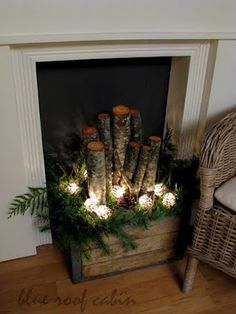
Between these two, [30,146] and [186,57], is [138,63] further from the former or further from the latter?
[30,146]

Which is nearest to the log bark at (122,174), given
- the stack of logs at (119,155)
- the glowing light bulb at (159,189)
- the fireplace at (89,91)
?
the stack of logs at (119,155)

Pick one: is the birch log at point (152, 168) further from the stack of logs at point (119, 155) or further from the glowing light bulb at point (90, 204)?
the glowing light bulb at point (90, 204)

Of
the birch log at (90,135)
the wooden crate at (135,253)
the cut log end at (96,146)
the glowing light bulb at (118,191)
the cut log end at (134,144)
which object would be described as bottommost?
the wooden crate at (135,253)

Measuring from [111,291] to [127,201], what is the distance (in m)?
0.40

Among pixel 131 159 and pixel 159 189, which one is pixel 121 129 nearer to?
pixel 131 159

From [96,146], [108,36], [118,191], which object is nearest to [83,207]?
[118,191]

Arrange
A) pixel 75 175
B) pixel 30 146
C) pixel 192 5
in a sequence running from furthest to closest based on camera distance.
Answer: pixel 75 175
pixel 30 146
pixel 192 5

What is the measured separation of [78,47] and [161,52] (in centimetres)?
35

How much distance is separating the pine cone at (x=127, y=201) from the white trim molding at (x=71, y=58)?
35cm

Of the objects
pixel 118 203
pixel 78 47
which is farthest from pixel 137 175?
pixel 78 47

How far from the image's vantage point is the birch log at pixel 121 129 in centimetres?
128

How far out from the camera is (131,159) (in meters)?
1.36

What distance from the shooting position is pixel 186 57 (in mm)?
1403

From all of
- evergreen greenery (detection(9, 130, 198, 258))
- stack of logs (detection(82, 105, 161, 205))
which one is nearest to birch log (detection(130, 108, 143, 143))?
stack of logs (detection(82, 105, 161, 205))
